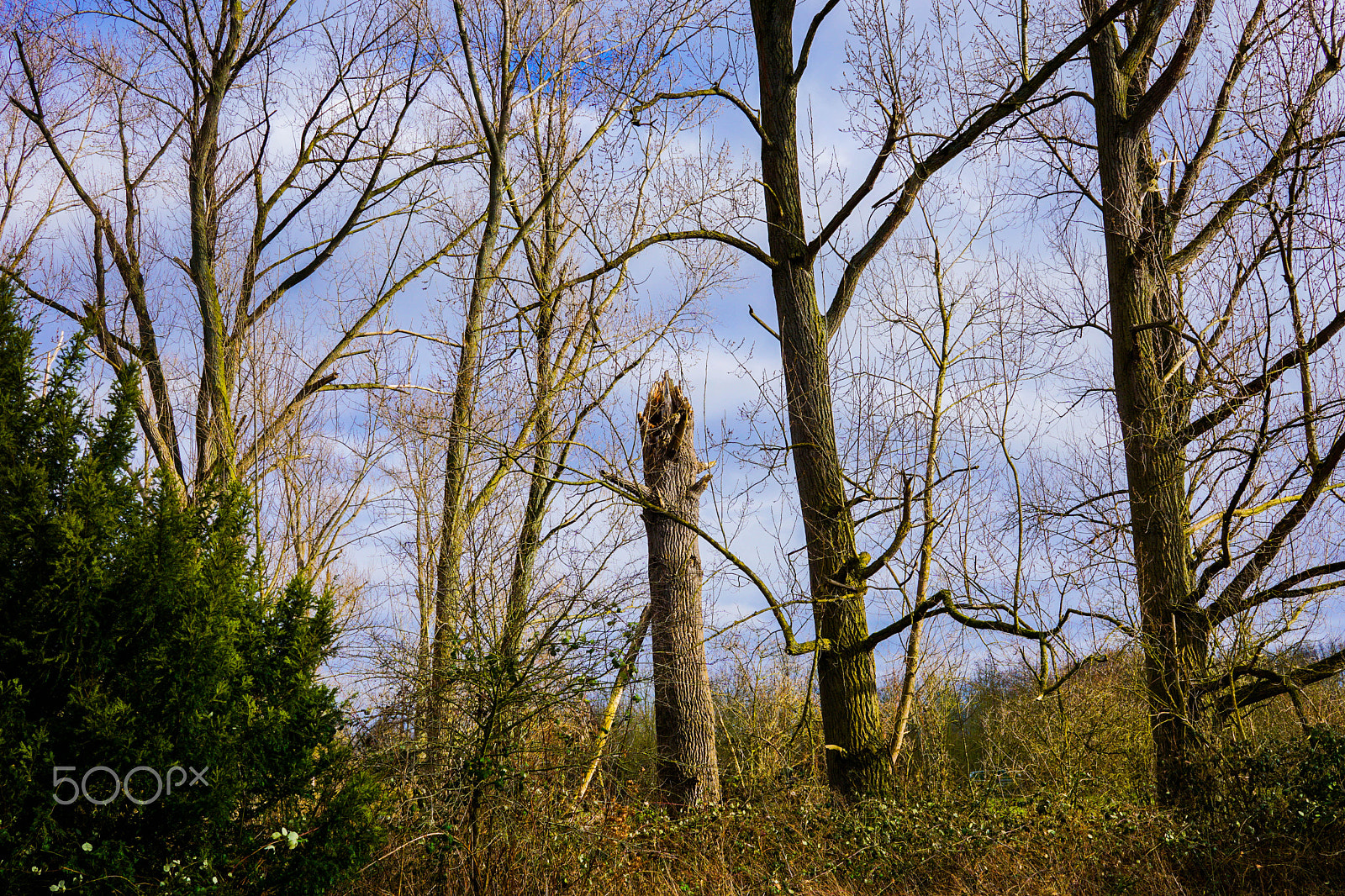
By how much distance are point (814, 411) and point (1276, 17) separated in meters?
4.49

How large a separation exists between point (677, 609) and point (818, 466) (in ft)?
5.64

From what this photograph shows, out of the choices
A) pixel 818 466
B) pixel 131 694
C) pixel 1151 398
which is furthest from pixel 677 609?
pixel 131 694

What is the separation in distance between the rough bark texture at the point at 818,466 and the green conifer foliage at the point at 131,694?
11.6 feet

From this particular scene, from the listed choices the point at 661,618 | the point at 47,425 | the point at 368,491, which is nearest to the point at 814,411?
the point at 661,618

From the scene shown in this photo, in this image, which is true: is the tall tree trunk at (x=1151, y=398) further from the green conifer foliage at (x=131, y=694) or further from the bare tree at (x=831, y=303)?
the green conifer foliage at (x=131, y=694)

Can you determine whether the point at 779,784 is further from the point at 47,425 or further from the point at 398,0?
the point at 398,0

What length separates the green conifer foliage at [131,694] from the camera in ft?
13.0

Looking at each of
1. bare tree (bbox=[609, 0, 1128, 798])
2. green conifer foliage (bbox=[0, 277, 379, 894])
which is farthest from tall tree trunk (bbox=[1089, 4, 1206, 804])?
green conifer foliage (bbox=[0, 277, 379, 894])

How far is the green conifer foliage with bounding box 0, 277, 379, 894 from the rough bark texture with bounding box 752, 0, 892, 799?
11.6 feet

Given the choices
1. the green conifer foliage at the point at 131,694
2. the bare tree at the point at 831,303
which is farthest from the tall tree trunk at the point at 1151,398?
the green conifer foliage at the point at 131,694

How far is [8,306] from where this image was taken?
4559 millimetres

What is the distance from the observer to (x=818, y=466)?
7.29 metres

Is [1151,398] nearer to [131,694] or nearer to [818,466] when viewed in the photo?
[818,466]

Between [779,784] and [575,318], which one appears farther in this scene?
[575,318]
